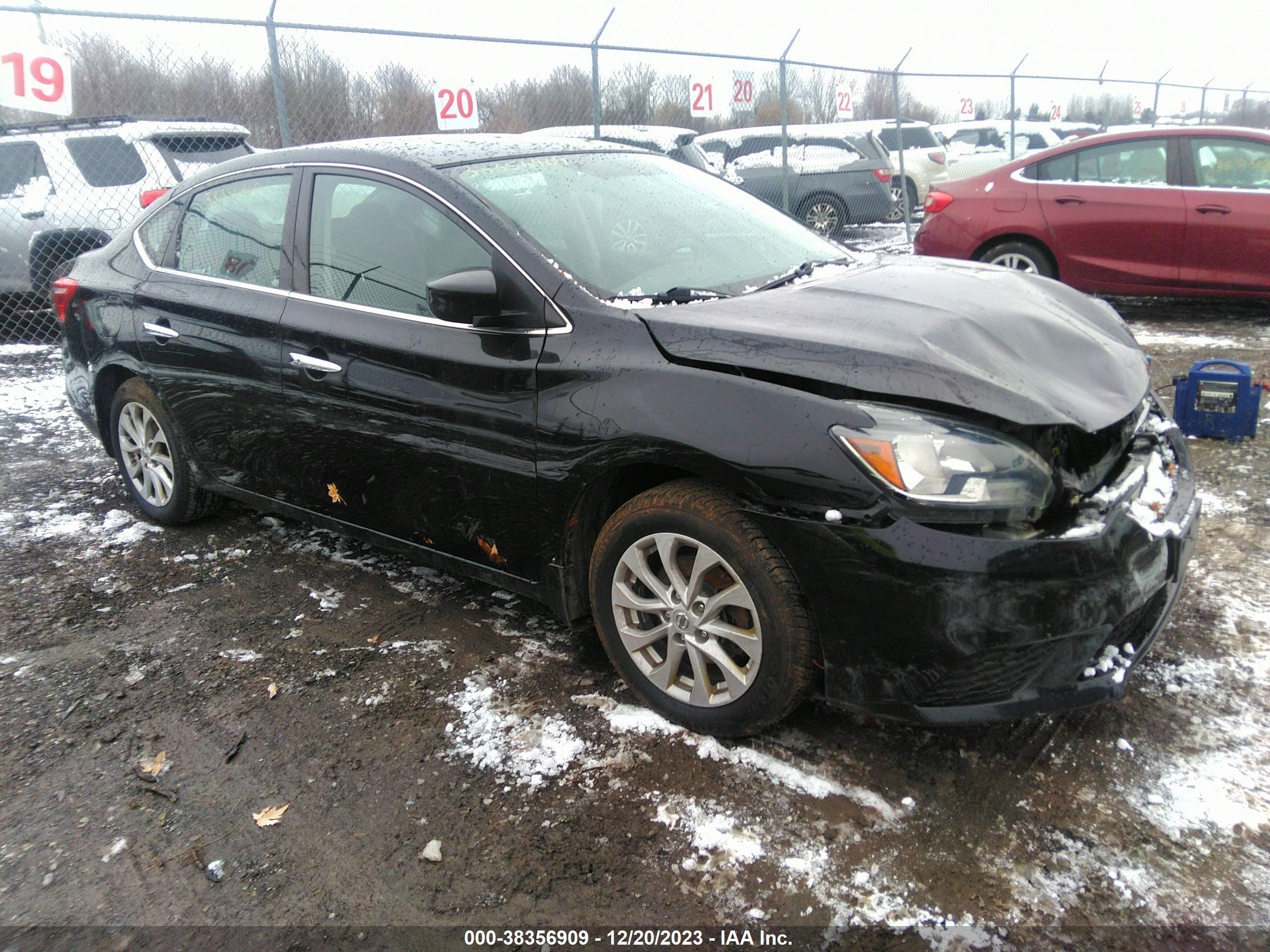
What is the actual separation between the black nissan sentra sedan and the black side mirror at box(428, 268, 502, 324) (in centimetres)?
1

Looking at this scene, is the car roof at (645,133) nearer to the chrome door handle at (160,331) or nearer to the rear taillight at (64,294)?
the rear taillight at (64,294)

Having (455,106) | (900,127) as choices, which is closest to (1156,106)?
(900,127)

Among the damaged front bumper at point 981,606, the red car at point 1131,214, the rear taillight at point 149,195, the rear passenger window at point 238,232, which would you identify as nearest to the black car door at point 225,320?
the rear passenger window at point 238,232

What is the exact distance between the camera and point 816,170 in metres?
12.4

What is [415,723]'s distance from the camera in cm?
285

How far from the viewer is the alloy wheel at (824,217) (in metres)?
12.6

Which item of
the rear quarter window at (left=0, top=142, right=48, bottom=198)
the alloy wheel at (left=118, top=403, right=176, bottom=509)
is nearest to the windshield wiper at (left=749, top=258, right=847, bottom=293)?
the alloy wheel at (left=118, top=403, right=176, bottom=509)

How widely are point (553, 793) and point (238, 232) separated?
259 centimetres

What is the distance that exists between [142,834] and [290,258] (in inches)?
79.4

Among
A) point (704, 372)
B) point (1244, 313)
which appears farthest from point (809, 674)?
point (1244, 313)

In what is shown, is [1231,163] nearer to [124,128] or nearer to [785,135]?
[785,135]

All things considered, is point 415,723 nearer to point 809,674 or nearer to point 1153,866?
point 809,674

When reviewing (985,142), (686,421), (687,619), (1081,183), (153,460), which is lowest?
(687,619)

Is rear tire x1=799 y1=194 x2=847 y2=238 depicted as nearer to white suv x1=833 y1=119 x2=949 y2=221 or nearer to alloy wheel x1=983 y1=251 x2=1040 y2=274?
white suv x1=833 y1=119 x2=949 y2=221
